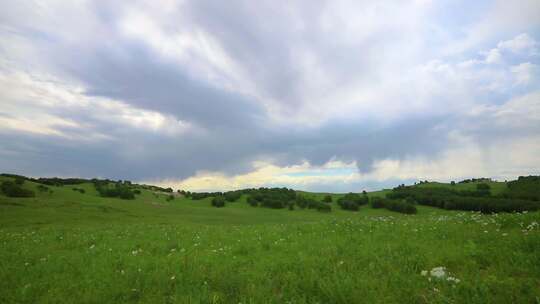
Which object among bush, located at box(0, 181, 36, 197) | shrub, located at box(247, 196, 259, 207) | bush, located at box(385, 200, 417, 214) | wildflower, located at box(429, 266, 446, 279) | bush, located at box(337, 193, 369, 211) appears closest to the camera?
wildflower, located at box(429, 266, 446, 279)

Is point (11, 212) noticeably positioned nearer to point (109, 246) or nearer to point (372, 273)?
point (109, 246)

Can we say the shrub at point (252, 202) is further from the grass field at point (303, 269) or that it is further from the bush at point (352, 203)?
the grass field at point (303, 269)

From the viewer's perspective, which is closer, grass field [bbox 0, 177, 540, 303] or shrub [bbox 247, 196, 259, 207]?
grass field [bbox 0, 177, 540, 303]

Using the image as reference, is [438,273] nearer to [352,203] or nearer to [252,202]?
[252,202]

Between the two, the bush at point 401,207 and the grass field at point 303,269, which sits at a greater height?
the grass field at point 303,269

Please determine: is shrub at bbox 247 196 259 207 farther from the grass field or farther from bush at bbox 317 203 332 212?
the grass field

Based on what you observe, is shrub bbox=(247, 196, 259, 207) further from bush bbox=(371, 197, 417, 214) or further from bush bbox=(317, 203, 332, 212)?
bush bbox=(371, 197, 417, 214)

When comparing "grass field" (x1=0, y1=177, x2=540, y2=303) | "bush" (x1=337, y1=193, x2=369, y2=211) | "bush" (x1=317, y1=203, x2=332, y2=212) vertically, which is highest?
"grass field" (x1=0, y1=177, x2=540, y2=303)

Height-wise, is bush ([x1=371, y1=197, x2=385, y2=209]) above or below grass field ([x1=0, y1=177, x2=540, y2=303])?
below

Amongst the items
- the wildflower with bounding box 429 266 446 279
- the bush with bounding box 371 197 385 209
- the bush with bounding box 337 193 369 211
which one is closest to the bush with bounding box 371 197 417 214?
the bush with bounding box 371 197 385 209

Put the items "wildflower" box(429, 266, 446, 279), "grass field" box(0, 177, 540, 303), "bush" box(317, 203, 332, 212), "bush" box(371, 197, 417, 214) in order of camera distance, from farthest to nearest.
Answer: "bush" box(317, 203, 332, 212) < "bush" box(371, 197, 417, 214) < "wildflower" box(429, 266, 446, 279) < "grass field" box(0, 177, 540, 303)

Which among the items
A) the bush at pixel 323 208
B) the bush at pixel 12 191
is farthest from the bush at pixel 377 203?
the bush at pixel 12 191

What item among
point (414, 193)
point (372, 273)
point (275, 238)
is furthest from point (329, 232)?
point (414, 193)

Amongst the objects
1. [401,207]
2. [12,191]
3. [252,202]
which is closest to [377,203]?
[401,207]
